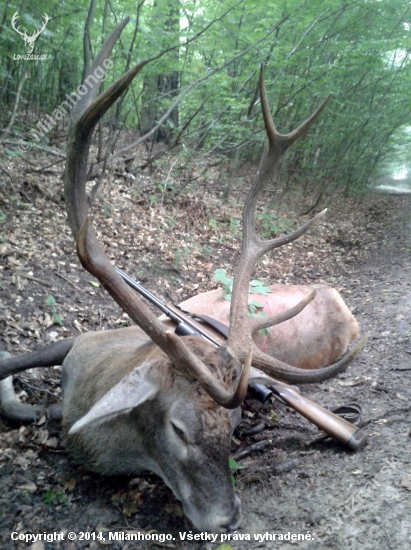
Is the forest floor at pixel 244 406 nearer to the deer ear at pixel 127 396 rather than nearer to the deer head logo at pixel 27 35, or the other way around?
the deer ear at pixel 127 396

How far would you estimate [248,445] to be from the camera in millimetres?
2939

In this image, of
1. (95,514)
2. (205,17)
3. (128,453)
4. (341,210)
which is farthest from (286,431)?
(341,210)

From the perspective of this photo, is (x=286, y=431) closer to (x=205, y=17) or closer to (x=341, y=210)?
(x=205, y=17)

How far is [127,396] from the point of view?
7.07ft

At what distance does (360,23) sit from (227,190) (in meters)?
4.82

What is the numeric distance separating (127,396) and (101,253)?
2.67ft

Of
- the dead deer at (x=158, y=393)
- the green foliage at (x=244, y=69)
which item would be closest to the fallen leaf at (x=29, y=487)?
the dead deer at (x=158, y=393)

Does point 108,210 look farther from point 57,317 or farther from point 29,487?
point 29,487

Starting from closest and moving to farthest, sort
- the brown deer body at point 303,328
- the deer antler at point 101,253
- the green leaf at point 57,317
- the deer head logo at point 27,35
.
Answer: the deer antler at point 101,253, the green leaf at point 57,317, the brown deer body at point 303,328, the deer head logo at point 27,35

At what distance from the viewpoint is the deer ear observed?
2062 millimetres

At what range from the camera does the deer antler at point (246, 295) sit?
8.49 ft

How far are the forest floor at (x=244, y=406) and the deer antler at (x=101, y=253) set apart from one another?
789 millimetres

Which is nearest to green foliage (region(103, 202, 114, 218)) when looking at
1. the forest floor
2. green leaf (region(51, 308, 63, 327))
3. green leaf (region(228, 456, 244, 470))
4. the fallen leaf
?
the forest floor

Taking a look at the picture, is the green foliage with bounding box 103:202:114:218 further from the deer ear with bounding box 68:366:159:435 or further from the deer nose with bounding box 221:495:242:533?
the deer nose with bounding box 221:495:242:533
